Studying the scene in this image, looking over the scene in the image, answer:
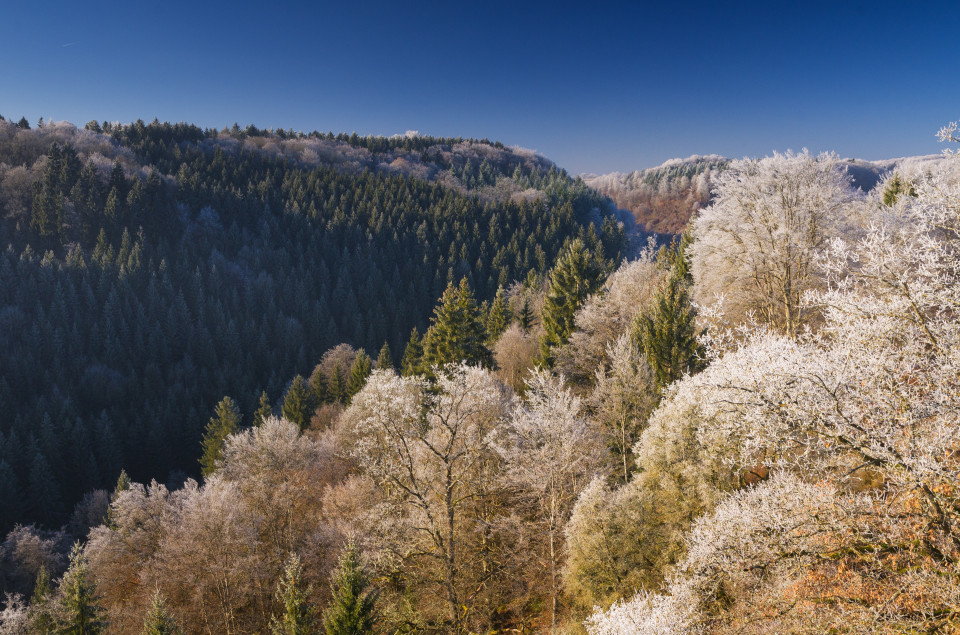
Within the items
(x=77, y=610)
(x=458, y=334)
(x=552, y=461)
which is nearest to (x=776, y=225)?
(x=552, y=461)

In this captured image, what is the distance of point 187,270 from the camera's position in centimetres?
10962

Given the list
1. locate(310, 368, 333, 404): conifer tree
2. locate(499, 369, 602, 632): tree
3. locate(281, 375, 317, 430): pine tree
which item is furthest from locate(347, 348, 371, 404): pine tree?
locate(499, 369, 602, 632): tree

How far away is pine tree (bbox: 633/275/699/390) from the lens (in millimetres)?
26734

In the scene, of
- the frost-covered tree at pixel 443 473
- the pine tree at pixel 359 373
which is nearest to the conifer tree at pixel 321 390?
the pine tree at pixel 359 373

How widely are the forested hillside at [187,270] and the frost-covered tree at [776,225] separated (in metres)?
47.1

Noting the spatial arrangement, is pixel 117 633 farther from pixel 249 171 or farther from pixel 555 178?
pixel 555 178

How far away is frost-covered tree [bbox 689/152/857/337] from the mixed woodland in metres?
0.16

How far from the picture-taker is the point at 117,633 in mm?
29906

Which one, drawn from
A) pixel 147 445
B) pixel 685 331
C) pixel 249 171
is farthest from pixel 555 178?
pixel 685 331

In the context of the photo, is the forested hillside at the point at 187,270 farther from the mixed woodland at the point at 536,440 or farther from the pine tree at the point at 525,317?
the pine tree at the point at 525,317

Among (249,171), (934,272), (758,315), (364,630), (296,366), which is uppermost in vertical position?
(249,171)

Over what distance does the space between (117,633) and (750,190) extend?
44558 mm

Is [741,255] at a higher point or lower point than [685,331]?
higher

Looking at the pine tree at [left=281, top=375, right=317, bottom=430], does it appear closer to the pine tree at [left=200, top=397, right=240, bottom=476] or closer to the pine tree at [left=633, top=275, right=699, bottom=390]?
the pine tree at [left=200, top=397, right=240, bottom=476]
